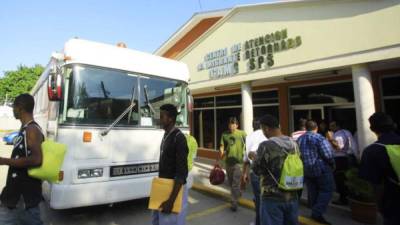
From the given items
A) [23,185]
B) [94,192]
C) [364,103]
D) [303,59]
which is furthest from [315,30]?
[23,185]

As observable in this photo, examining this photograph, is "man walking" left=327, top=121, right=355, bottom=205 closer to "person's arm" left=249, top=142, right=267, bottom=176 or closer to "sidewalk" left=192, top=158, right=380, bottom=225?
"sidewalk" left=192, top=158, right=380, bottom=225

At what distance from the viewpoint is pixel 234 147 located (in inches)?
225

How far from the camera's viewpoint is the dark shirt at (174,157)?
285cm

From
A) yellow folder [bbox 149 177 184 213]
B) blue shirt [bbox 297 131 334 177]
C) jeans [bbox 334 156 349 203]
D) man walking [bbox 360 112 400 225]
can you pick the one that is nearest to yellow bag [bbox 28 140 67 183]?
yellow folder [bbox 149 177 184 213]

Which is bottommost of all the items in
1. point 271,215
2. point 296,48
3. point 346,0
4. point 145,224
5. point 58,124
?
point 145,224

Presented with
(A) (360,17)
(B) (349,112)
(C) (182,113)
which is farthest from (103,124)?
(B) (349,112)

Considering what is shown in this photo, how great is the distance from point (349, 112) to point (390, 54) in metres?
2.89

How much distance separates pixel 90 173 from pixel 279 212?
303cm

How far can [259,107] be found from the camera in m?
10.7

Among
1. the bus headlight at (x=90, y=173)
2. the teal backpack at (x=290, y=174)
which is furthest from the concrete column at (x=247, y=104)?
the teal backpack at (x=290, y=174)

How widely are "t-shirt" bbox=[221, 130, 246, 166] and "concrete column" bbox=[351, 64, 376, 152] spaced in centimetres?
248

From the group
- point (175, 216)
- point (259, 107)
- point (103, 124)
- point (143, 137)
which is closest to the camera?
point (175, 216)

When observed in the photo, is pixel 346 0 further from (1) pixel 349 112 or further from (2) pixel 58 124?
(2) pixel 58 124

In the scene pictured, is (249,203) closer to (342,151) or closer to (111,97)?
(342,151)
